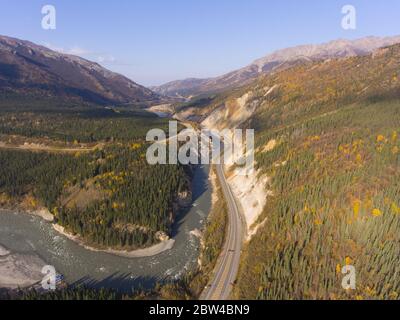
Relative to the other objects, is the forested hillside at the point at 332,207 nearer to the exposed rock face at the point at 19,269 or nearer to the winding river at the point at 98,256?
the winding river at the point at 98,256

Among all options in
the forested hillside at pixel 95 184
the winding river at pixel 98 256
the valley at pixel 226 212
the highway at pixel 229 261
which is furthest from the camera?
the forested hillside at pixel 95 184

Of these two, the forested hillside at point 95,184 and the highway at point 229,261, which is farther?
the forested hillside at point 95,184

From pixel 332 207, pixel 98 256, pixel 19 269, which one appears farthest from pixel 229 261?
pixel 19 269

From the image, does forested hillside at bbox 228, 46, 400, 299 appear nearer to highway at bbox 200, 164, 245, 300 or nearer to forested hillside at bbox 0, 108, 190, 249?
highway at bbox 200, 164, 245, 300

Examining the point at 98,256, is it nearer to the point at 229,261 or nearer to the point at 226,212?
the point at 229,261

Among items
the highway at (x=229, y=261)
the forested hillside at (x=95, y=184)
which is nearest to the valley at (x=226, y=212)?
the highway at (x=229, y=261)

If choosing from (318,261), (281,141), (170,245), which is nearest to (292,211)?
(318,261)

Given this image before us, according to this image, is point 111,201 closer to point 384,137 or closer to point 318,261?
point 318,261
